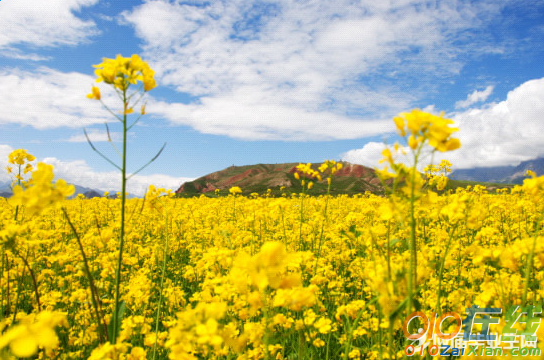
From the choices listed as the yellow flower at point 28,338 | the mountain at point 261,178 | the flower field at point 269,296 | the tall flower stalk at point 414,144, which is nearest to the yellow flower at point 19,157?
the flower field at point 269,296

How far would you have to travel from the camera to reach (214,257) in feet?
8.15

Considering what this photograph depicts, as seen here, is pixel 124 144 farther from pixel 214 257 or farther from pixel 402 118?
pixel 402 118

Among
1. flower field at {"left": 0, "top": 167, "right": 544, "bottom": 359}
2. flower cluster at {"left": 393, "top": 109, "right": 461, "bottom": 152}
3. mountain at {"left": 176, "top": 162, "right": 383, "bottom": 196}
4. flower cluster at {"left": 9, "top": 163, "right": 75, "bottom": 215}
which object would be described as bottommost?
flower field at {"left": 0, "top": 167, "right": 544, "bottom": 359}

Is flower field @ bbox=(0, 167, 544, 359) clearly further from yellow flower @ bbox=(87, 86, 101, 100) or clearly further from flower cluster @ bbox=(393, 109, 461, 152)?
yellow flower @ bbox=(87, 86, 101, 100)

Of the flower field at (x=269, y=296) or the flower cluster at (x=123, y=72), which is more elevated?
the flower cluster at (x=123, y=72)

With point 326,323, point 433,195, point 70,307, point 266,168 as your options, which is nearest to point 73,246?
point 70,307

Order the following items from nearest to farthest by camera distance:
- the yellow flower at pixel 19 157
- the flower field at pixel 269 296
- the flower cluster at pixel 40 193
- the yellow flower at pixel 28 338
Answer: the yellow flower at pixel 28 338 → the flower field at pixel 269 296 → the flower cluster at pixel 40 193 → the yellow flower at pixel 19 157

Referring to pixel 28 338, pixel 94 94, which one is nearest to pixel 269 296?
pixel 28 338

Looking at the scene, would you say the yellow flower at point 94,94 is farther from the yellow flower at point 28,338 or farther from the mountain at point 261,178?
the mountain at point 261,178

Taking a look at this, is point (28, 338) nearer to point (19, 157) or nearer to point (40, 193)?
point (40, 193)

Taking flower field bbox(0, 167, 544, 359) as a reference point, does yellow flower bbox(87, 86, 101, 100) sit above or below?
above

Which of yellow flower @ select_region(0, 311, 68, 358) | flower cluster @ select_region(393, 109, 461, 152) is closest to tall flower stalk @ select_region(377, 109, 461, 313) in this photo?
flower cluster @ select_region(393, 109, 461, 152)

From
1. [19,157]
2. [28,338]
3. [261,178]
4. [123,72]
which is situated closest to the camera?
[28,338]

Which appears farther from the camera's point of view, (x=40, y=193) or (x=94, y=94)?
(x=94, y=94)
